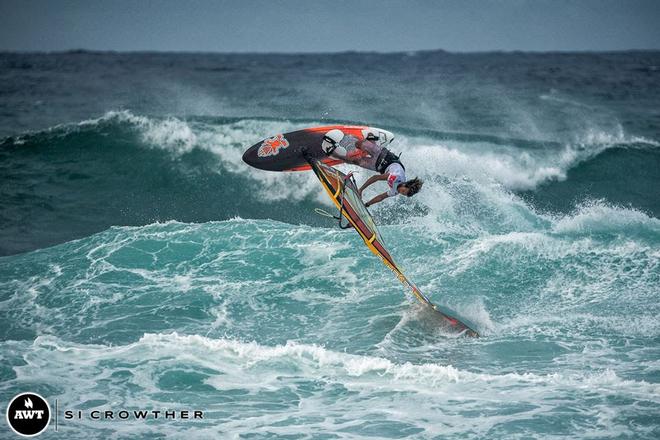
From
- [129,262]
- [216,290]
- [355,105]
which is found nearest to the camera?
[216,290]

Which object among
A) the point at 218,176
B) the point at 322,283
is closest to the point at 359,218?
the point at 322,283

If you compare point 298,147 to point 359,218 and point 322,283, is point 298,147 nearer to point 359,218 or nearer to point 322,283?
point 359,218

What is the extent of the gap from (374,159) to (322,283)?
2980mm

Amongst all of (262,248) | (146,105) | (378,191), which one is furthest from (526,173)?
(146,105)

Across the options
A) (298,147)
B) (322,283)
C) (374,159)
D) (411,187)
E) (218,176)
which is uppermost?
(218,176)

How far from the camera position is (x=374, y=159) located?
10508 mm

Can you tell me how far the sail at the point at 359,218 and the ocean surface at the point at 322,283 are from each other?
1.00 feet

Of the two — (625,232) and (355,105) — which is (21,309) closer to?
(625,232)

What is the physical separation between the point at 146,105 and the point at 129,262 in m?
16.9

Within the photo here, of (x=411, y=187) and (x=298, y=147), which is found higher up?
(x=298, y=147)

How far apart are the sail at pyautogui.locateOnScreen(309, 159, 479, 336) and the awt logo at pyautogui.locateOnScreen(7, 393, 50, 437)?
15.5ft

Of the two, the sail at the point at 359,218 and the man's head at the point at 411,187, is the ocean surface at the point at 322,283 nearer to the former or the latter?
the sail at the point at 359,218

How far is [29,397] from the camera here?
28.7 ft

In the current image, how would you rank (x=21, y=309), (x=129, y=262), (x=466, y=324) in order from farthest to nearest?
(x=129, y=262)
(x=21, y=309)
(x=466, y=324)
